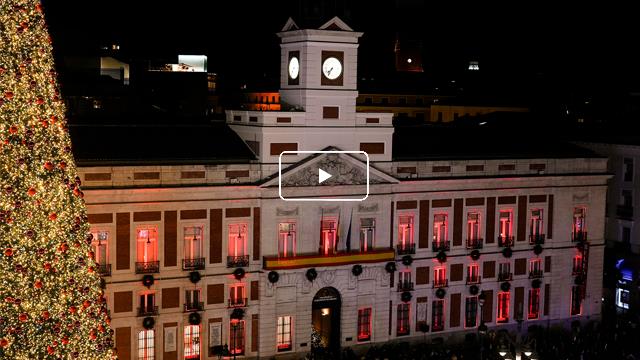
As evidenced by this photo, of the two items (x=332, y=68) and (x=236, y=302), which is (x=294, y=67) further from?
(x=236, y=302)

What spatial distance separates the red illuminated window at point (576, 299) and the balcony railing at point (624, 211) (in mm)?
8560

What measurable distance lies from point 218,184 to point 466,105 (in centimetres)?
6069

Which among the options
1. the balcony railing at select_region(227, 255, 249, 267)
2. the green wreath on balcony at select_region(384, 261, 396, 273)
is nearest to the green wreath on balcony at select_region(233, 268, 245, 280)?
the balcony railing at select_region(227, 255, 249, 267)

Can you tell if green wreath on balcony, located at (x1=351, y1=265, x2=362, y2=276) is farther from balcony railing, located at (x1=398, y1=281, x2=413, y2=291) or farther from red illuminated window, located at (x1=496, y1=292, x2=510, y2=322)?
red illuminated window, located at (x1=496, y1=292, x2=510, y2=322)

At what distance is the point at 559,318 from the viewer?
61.2 metres

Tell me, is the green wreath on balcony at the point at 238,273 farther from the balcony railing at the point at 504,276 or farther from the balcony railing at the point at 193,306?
the balcony railing at the point at 504,276

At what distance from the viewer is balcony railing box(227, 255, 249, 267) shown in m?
51.7

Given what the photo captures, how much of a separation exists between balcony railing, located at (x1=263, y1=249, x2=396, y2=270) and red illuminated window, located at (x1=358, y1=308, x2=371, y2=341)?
3345 mm

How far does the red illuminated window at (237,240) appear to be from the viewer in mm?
51969

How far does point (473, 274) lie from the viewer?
192 ft

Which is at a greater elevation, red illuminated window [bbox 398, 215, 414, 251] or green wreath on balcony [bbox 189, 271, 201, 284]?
red illuminated window [bbox 398, 215, 414, 251]

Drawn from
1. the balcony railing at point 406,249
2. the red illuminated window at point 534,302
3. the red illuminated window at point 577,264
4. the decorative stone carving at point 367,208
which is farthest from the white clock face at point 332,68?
the red illuminated window at point 577,264

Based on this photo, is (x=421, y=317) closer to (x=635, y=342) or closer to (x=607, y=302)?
(x=635, y=342)

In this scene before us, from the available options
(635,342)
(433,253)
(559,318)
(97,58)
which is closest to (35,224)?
(433,253)
